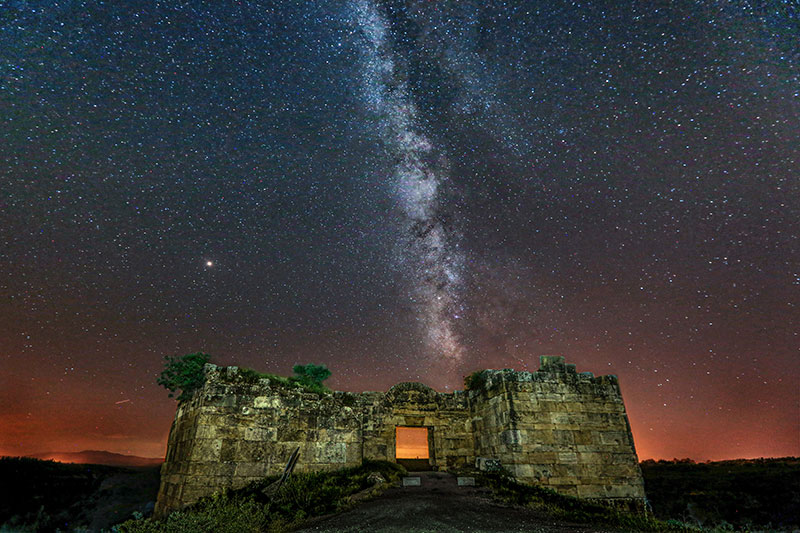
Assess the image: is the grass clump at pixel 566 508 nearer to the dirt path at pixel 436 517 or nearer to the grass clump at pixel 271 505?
the dirt path at pixel 436 517

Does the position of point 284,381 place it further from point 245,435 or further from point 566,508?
point 566,508

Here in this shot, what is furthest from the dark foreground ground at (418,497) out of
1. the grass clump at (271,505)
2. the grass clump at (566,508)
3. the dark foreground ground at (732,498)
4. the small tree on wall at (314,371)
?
the small tree on wall at (314,371)

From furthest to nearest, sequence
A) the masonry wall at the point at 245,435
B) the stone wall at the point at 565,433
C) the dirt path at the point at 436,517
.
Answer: the stone wall at the point at 565,433, the masonry wall at the point at 245,435, the dirt path at the point at 436,517

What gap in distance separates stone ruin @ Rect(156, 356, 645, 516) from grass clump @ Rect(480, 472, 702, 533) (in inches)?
28.1

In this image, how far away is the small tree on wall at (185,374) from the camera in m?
13.6

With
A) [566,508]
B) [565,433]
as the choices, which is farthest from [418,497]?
[565,433]

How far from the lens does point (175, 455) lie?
13.5m

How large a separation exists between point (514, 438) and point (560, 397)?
246 cm

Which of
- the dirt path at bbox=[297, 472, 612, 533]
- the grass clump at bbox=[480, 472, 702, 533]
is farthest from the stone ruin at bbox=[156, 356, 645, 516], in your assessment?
the dirt path at bbox=[297, 472, 612, 533]

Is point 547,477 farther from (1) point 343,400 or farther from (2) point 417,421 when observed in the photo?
(1) point 343,400

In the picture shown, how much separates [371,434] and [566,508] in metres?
7.61

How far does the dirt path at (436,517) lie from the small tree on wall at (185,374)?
24.0ft

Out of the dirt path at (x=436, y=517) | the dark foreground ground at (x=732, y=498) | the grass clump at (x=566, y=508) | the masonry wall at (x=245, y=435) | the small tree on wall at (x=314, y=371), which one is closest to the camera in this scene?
the dirt path at (x=436, y=517)

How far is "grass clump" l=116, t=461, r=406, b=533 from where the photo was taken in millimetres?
9102
